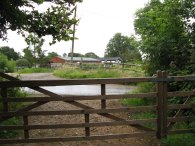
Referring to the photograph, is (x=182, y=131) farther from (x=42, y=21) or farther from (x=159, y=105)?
(x=42, y=21)

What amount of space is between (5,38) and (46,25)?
1.44m

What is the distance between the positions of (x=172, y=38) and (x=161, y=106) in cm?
549

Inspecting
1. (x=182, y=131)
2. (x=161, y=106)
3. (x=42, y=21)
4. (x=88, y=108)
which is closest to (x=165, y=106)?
(x=161, y=106)

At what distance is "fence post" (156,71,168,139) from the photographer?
7.95m

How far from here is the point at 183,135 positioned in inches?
348

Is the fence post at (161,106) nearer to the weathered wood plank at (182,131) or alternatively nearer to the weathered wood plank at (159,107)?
the weathered wood plank at (159,107)

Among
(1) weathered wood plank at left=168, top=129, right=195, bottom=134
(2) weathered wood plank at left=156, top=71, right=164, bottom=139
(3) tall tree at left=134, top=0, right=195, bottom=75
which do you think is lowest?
(1) weathered wood plank at left=168, top=129, right=195, bottom=134

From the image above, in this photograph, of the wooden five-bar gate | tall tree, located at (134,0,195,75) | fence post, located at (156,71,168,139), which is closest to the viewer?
the wooden five-bar gate

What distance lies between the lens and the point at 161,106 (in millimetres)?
8008

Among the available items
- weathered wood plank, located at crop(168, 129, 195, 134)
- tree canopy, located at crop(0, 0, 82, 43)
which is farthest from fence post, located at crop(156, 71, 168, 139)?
tree canopy, located at crop(0, 0, 82, 43)

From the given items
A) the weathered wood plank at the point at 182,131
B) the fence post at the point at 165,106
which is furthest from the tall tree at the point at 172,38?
the fence post at the point at 165,106

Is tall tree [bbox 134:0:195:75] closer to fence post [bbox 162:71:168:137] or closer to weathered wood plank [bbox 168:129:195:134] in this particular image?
weathered wood plank [bbox 168:129:195:134]

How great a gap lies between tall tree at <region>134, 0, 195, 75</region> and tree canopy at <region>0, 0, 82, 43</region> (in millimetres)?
3905

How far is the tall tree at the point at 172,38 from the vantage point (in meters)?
12.3
